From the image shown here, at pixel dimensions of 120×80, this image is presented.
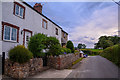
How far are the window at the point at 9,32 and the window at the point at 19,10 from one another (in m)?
1.72

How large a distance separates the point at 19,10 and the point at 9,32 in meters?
2.98

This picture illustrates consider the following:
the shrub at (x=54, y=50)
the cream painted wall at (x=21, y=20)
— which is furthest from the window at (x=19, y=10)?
the shrub at (x=54, y=50)

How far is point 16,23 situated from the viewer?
976 centimetres

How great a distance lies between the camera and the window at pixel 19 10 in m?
9.75

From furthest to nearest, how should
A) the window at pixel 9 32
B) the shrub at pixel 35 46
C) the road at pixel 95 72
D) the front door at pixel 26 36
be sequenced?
the front door at pixel 26 36 < the window at pixel 9 32 < the shrub at pixel 35 46 < the road at pixel 95 72

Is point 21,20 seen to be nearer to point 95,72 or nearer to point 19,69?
point 19,69

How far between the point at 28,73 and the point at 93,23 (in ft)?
37.7

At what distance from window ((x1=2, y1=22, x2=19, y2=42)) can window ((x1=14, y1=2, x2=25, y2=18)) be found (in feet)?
5.65

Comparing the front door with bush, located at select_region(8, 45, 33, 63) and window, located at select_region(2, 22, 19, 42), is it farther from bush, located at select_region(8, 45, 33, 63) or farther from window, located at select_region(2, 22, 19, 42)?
bush, located at select_region(8, 45, 33, 63)

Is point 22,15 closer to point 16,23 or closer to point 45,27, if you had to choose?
point 16,23

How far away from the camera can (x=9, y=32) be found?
29.6ft

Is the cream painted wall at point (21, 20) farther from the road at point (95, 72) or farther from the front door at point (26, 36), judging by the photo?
the road at point (95, 72)

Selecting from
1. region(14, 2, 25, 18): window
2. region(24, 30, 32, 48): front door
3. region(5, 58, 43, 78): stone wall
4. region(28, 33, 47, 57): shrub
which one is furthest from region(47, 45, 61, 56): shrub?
region(14, 2, 25, 18): window

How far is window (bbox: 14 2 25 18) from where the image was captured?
32.0 ft
